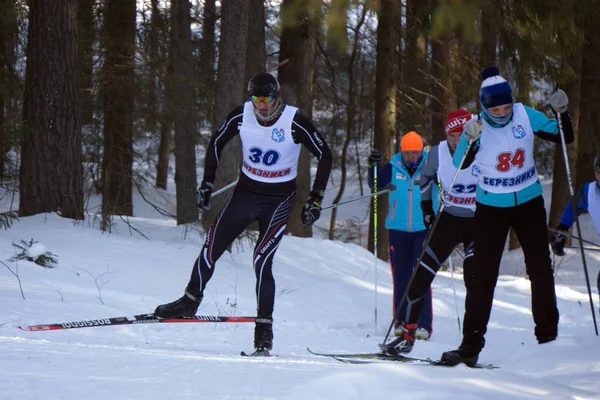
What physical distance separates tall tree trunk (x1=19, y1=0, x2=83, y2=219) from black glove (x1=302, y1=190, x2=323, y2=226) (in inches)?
206

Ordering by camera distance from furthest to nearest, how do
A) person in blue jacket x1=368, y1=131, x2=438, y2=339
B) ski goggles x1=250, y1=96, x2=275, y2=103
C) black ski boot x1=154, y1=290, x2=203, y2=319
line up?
person in blue jacket x1=368, y1=131, x2=438, y2=339 → black ski boot x1=154, y1=290, x2=203, y2=319 → ski goggles x1=250, y1=96, x2=275, y2=103

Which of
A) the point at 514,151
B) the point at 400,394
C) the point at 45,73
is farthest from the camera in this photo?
the point at 45,73

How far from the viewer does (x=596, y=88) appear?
1969 centimetres

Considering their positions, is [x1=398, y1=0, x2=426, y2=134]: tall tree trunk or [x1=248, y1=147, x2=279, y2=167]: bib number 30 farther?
[x1=398, y1=0, x2=426, y2=134]: tall tree trunk

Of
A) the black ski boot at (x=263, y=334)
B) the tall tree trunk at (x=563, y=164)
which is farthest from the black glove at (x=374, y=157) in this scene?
the tall tree trunk at (x=563, y=164)

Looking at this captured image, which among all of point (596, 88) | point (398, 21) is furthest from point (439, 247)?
point (596, 88)

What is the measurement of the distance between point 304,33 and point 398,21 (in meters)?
2.76

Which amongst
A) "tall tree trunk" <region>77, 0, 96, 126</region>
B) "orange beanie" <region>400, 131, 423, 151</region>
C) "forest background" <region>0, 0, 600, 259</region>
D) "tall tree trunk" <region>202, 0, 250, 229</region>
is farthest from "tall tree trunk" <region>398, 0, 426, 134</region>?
"orange beanie" <region>400, 131, 423, 151</region>

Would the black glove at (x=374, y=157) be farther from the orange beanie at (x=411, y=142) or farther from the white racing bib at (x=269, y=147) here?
the white racing bib at (x=269, y=147)

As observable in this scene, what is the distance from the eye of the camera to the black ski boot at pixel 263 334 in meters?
6.02

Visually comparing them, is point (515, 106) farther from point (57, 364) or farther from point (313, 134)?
point (57, 364)

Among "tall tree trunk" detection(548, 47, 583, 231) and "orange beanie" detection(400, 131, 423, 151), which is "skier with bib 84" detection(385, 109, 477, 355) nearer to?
"orange beanie" detection(400, 131, 423, 151)

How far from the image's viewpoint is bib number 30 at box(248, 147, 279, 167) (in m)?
6.21

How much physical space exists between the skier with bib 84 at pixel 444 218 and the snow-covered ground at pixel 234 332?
428 mm
